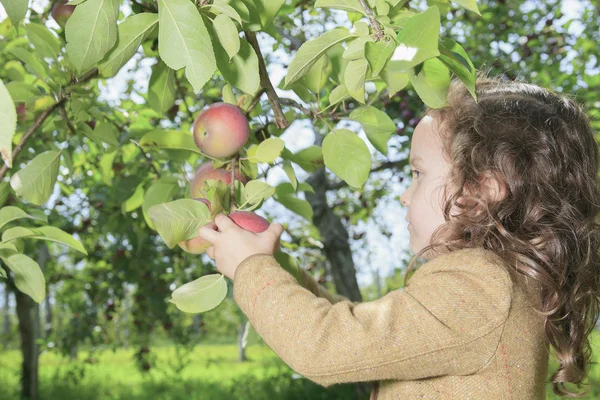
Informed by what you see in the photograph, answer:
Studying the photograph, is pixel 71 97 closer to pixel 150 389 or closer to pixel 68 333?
pixel 68 333

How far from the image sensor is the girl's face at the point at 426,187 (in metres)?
1.11

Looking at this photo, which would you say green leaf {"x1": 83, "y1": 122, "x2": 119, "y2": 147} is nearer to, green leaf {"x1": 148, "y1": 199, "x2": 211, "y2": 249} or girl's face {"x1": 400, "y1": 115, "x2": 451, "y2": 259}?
green leaf {"x1": 148, "y1": 199, "x2": 211, "y2": 249}

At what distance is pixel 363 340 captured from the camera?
886 millimetres

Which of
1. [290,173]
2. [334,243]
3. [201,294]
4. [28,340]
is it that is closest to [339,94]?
[290,173]

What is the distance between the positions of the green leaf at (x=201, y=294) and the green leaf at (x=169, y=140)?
26 centimetres

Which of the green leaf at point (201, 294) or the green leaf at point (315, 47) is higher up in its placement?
the green leaf at point (315, 47)

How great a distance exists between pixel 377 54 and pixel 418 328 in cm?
41

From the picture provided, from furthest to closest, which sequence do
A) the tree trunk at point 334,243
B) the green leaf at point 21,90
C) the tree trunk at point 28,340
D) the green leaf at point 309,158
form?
the tree trunk at point 28,340, the tree trunk at point 334,243, the green leaf at point 21,90, the green leaf at point 309,158

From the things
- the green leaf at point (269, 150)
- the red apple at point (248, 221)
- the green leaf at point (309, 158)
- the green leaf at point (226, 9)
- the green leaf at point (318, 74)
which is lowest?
the green leaf at point (309, 158)

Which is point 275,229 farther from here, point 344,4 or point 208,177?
point 344,4

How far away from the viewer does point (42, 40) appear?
3.70 ft

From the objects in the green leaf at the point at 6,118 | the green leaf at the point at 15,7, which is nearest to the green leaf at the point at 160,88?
the green leaf at the point at 15,7

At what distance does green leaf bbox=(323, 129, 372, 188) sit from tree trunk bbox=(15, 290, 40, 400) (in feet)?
14.6

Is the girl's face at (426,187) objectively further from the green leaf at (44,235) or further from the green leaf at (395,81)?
the green leaf at (44,235)
